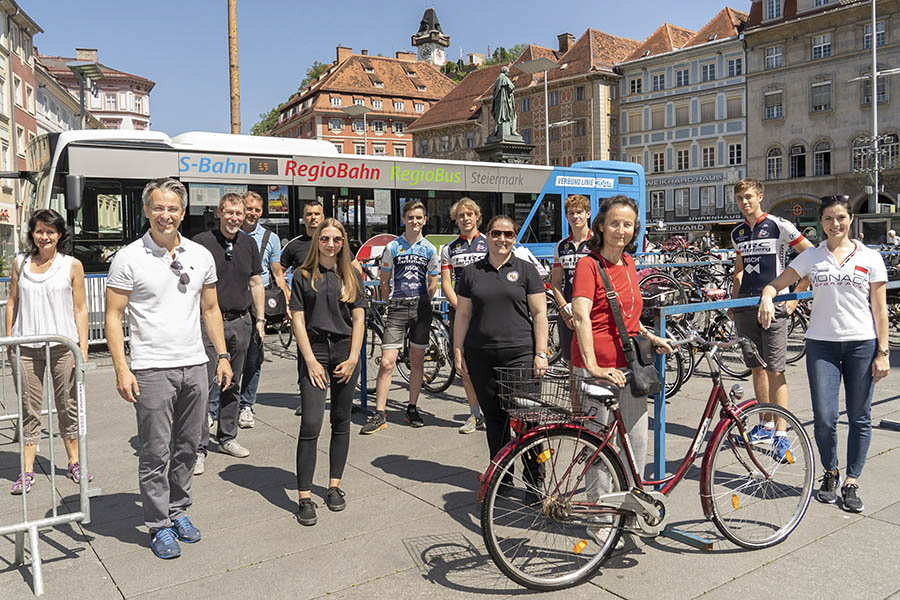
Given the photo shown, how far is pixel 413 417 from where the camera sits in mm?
6730

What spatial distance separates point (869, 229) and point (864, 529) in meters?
27.9

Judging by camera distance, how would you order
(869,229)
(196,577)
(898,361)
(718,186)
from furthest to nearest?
1. (718,186)
2. (869,229)
3. (898,361)
4. (196,577)

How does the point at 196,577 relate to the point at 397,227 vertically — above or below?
below

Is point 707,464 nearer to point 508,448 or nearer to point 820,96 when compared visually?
point 508,448

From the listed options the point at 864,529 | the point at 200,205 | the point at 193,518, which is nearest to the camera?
the point at 864,529

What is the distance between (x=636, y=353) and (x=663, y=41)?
61.4 metres

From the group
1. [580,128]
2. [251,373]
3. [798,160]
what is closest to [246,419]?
[251,373]

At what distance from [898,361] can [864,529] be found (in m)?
6.54

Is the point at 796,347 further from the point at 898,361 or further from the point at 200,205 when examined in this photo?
the point at 200,205

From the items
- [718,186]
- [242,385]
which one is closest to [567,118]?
[718,186]

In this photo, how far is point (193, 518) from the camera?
4.53 m

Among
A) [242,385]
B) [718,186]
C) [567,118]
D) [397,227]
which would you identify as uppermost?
[567,118]

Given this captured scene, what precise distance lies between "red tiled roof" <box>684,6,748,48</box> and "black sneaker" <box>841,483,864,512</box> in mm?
56093

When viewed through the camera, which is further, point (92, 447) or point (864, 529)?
point (92, 447)
